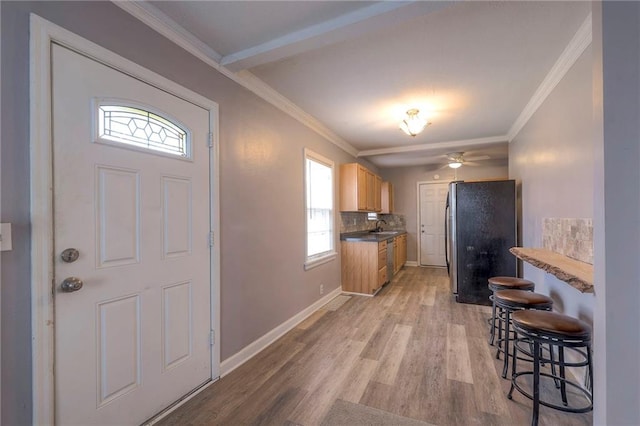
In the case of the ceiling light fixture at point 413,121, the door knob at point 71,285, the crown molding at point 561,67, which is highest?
the crown molding at point 561,67

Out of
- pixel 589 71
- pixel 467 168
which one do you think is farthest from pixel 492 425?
pixel 467 168

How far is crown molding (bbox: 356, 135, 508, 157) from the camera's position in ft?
14.5

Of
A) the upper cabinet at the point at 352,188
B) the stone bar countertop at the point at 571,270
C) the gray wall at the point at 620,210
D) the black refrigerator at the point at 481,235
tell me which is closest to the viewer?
the gray wall at the point at 620,210

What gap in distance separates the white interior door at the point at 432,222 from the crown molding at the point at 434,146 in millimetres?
2047

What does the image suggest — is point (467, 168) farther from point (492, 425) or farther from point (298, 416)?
point (298, 416)

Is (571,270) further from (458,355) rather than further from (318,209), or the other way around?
(318,209)

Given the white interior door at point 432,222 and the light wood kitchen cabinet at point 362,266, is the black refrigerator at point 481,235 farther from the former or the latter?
the white interior door at point 432,222

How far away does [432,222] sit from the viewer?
6645mm

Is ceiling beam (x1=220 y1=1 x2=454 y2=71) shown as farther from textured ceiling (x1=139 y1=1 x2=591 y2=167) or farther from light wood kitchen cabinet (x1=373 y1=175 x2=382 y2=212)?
light wood kitchen cabinet (x1=373 y1=175 x2=382 y2=212)

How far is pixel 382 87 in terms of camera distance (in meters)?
2.68

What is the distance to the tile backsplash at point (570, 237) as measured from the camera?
1.88 metres

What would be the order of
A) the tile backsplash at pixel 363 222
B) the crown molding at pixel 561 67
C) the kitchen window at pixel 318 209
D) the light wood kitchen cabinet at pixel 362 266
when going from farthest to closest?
the tile backsplash at pixel 363 222, the light wood kitchen cabinet at pixel 362 266, the kitchen window at pixel 318 209, the crown molding at pixel 561 67

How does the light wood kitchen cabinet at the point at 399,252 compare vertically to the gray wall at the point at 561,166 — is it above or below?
below

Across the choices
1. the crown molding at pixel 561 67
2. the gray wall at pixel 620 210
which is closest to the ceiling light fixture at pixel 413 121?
the crown molding at pixel 561 67
